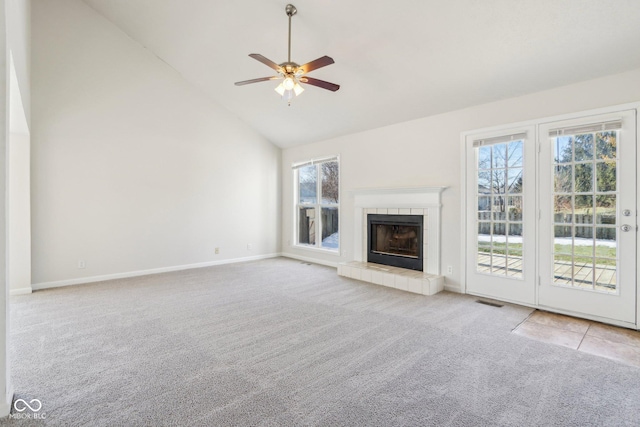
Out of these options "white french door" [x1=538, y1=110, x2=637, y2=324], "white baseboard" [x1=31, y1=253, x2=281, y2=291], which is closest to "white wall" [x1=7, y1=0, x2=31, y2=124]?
"white baseboard" [x1=31, y1=253, x2=281, y2=291]

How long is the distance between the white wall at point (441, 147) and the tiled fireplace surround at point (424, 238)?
13 centimetres

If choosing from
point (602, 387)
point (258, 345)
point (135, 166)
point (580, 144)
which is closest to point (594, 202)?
point (580, 144)

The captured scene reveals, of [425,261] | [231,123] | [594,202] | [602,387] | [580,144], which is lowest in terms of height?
[602,387]

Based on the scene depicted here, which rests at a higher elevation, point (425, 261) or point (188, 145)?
point (188, 145)

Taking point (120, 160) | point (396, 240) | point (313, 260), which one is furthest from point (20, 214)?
point (396, 240)

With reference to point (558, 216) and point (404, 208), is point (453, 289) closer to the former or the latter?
point (404, 208)

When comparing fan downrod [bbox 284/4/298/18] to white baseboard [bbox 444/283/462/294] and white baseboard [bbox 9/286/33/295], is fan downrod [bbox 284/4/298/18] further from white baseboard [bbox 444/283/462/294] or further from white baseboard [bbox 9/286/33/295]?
white baseboard [bbox 9/286/33/295]

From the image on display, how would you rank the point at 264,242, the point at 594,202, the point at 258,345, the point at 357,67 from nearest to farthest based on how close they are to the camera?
1. the point at 258,345
2. the point at 594,202
3. the point at 357,67
4. the point at 264,242

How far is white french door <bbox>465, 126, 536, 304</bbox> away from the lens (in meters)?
3.75

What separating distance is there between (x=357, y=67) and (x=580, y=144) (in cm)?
270

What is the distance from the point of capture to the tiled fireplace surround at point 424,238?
14.5ft

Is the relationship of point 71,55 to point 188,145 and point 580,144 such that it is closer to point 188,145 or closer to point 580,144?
point 188,145

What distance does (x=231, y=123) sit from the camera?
6484mm

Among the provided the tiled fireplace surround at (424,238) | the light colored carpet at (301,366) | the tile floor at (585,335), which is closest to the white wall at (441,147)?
the tiled fireplace surround at (424,238)
